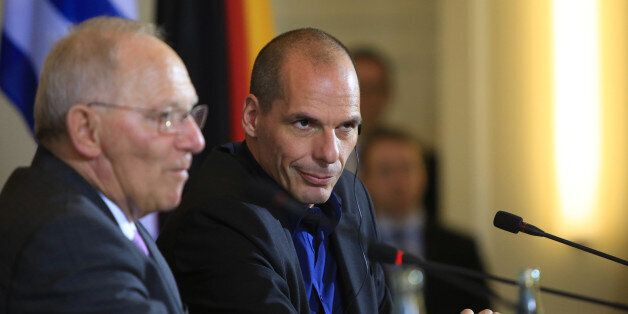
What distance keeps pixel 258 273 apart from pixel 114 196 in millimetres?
472

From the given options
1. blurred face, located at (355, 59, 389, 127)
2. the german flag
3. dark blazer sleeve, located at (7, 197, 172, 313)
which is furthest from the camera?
blurred face, located at (355, 59, 389, 127)

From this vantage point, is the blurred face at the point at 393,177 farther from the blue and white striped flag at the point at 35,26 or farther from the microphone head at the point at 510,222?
the microphone head at the point at 510,222

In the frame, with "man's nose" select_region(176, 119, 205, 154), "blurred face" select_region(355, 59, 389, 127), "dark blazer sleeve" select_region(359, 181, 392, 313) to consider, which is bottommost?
"blurred face" select_region(355, 59, 389, 127)

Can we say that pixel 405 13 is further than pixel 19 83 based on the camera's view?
Yes

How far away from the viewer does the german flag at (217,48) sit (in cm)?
420

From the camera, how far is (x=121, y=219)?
83.4 inches

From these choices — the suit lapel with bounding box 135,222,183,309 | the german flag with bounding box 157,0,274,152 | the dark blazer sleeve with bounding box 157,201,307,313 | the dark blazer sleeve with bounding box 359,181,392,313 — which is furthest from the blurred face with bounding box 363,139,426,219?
the suit lapel with bounding box 135,222,183,309

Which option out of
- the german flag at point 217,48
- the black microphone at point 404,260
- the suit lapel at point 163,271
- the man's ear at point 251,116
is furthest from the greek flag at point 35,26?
the black microphone at point 404,260

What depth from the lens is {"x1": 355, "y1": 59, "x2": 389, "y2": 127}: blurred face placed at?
540 cm

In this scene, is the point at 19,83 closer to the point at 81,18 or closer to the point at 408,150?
the point at 81,18

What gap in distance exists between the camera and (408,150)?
15.3ft

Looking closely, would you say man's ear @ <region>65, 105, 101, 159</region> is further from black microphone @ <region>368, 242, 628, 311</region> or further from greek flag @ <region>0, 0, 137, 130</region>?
greek flag @ <region>0, 0, 137, 130</region>

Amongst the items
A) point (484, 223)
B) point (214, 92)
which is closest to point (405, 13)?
point (484, 223)

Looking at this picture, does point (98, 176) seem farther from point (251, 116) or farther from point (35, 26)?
point (35, 26)
